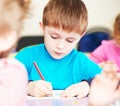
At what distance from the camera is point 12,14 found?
0.36 m

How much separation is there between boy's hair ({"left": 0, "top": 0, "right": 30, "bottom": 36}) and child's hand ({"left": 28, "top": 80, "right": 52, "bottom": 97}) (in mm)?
277

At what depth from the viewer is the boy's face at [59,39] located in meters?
0.64

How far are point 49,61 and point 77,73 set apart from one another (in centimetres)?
8

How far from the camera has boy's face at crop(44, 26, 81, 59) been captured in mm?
637

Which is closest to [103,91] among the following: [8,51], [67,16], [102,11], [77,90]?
[77,90]

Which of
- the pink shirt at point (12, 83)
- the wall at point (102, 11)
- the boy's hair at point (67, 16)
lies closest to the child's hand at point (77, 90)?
the boy's hair at point (67, 16)

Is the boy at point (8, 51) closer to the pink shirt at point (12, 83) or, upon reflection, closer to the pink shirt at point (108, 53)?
the pink shirt at point (12, 83)

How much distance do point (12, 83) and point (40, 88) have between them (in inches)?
10.9

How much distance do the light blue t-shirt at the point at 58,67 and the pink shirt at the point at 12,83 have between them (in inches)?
12.3

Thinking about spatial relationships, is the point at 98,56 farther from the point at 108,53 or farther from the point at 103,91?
the point at 103,91

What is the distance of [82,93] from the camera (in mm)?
661

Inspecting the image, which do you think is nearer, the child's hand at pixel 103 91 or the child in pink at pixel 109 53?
the child's hand at pixel 103 91

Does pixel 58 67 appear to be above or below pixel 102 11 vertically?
below

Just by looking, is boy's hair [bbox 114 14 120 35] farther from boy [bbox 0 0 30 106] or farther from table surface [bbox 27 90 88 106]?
boy [bbox 0 0 30 106]
